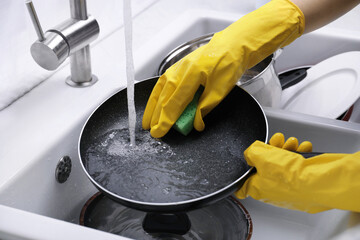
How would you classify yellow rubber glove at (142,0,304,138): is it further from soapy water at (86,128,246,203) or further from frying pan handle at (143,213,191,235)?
frying pan handle at (143,213,191,235)

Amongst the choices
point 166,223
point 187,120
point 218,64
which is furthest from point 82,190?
point 218,64

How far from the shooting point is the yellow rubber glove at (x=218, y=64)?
0.90m

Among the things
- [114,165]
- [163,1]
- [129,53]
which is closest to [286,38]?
[129,53]

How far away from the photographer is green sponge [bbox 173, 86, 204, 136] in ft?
2.94

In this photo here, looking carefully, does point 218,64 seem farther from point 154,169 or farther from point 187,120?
point 154,169

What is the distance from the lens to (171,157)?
34.0 inches

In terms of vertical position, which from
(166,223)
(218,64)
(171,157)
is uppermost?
(218,64)

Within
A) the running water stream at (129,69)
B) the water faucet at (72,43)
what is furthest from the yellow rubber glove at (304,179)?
the water faucet at (72,43)

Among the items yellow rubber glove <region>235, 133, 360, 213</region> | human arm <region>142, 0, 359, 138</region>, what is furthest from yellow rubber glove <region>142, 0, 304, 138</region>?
yellow rubber glove <region>235, 133, 360, 213</region>

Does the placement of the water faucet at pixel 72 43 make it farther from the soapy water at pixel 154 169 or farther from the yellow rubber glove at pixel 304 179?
the yellow rubber glove at pixel 304 179

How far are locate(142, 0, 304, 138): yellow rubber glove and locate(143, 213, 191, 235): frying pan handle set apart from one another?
0.68 ft

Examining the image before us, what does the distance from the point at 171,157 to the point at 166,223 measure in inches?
7.7

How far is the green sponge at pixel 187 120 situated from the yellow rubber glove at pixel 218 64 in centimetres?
1

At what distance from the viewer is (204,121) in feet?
3.14
